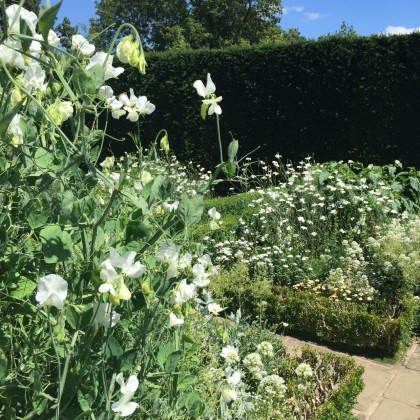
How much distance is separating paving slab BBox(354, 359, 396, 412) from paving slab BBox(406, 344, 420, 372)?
168 millimetres

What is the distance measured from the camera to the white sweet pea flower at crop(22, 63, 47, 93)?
132cm

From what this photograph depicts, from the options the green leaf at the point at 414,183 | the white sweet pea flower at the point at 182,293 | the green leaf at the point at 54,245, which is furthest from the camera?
the green leaf at the point at 414,183

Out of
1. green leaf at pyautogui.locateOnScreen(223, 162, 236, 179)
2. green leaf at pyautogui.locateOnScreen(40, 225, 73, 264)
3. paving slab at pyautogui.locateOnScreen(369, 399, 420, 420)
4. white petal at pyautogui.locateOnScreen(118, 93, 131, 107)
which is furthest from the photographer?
paving slab at pyautogui.locateOnScreen(369, 399, 420, 420)

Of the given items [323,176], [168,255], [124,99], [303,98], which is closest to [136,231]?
[168,255]

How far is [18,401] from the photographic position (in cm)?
123

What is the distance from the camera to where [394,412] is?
303 cm

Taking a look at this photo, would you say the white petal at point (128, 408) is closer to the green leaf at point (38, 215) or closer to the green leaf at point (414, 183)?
the green leaf at point (38, 215)

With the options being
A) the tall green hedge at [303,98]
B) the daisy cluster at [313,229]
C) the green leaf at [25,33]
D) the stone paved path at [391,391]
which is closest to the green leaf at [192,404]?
the green leaf at [25,33]

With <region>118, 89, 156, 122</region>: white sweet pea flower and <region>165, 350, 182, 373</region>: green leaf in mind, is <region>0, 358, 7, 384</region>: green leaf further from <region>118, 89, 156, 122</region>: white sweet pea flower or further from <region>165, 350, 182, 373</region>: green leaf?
<region>118, 89, 156, 122</region>: white sweet pea flower

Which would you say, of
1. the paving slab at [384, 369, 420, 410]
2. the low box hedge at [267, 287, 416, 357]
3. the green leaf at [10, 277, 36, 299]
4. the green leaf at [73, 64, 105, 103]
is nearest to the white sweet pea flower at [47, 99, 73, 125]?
the green leaf at [73, 64, 105, 103]

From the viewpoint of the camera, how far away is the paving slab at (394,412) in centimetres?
298

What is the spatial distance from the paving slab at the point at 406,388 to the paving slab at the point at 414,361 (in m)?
0.07

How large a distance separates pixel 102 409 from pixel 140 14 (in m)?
35.8

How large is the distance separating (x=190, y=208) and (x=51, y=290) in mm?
351
